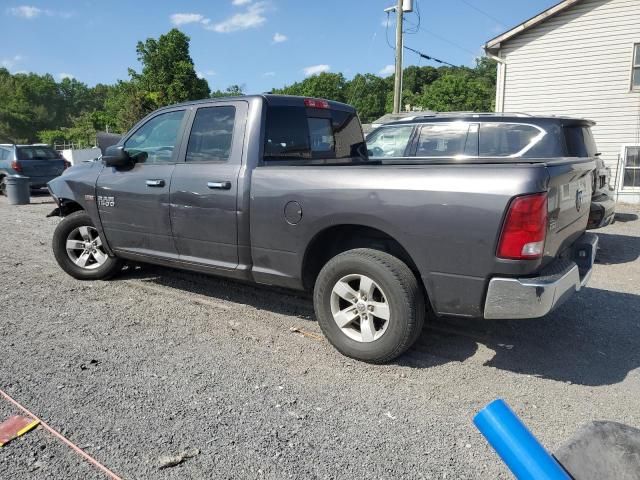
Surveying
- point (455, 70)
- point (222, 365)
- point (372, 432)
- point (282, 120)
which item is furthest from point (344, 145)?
point (455, 70)

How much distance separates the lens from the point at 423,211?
10.5 feet

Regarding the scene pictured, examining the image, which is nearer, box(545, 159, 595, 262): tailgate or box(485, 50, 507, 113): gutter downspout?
box(545, 159, 595, 262): tailgate

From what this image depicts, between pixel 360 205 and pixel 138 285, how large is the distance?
3.18 meters

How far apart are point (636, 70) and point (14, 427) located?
15.1 meters

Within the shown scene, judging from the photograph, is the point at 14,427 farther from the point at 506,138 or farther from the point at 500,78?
the point at 500,78

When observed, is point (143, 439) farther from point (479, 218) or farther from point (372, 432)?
point (479, 218)

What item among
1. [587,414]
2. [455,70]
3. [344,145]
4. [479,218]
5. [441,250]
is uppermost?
[455,70]

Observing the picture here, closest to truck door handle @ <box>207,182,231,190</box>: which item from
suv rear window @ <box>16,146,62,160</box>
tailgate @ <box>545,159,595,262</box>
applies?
tailgate @ <box>545,159,595,262</box>

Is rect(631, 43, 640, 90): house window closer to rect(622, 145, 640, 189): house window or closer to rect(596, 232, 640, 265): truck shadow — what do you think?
rect(622, 145, 640, 189): house window

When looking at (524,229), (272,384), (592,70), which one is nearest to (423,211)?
(524,229)

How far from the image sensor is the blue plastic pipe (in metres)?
1.04

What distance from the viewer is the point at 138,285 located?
5.54 metres

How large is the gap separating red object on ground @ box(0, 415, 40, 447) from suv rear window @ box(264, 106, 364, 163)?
8.17 feet

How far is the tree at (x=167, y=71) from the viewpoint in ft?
128
